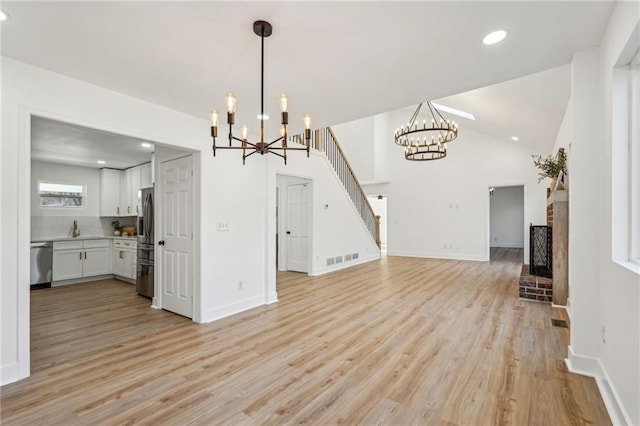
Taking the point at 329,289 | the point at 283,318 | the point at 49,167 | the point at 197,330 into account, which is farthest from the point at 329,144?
the point at 49,167

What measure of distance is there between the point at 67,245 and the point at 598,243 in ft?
25.6

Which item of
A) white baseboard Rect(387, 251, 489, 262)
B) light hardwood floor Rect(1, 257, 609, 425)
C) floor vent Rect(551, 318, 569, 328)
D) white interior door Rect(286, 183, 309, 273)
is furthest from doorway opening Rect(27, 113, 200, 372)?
white baseboard Rect(387, 251, 489, 262)

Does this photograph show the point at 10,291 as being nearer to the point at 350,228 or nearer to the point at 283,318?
the point at 283,318

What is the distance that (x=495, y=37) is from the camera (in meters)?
2.04

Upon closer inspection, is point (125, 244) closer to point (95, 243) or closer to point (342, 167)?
point (95, 243)

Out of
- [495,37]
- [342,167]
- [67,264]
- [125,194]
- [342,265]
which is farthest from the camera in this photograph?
[342,167]

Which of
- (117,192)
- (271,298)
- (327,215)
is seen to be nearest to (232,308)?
(271,298)

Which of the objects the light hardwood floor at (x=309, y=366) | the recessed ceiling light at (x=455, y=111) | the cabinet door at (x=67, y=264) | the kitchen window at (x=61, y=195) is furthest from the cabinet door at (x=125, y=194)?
the recessed ceiling light at (x=455, y=111)

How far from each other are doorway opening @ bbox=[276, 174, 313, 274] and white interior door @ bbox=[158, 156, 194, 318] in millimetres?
2816

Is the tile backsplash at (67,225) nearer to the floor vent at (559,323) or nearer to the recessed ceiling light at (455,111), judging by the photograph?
the recessed ceiling light at (455,111)

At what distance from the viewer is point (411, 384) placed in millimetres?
2213

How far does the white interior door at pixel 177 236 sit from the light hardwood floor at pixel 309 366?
0.94 feet

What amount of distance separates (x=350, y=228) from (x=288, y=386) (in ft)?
17.7

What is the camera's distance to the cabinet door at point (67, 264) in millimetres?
5477
